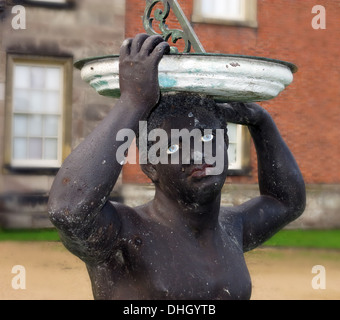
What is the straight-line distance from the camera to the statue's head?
2354 mm

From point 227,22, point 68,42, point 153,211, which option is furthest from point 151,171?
point 227,22

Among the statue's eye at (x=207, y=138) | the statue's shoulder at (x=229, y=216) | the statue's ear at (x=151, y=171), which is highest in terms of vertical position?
the statue's eye at (x=207, y=138)

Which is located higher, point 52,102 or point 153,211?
point 52,102

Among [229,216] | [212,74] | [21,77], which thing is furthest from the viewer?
[21,77]

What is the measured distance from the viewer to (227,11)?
11930mm

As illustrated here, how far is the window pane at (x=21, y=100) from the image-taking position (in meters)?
11.1

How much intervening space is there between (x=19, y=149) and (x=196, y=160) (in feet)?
30.3

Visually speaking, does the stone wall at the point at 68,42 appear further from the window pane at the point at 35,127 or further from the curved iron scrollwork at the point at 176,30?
the curved iron scrollwork at the point at 176,30

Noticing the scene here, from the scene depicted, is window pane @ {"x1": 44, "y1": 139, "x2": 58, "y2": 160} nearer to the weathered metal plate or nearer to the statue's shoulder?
the statue's shoulder

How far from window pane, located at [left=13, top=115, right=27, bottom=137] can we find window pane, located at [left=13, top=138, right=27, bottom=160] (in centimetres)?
11

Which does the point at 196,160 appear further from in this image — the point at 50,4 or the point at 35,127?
the point at 35,127

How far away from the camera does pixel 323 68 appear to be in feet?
40.2

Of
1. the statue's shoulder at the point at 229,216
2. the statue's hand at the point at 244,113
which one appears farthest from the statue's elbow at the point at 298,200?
the statue's hand at the point at 244,113

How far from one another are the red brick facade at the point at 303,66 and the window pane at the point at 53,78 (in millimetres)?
2637
